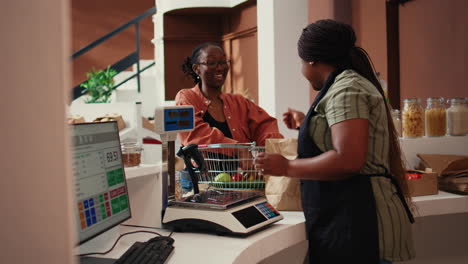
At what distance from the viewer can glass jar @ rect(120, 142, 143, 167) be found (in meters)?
1.88

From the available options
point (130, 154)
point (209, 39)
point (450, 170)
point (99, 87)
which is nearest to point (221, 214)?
point (130, 154)

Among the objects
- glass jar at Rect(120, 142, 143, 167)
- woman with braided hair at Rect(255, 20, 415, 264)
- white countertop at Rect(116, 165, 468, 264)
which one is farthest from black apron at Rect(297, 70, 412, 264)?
glass jar at Rect(120, 142, 143, 167)

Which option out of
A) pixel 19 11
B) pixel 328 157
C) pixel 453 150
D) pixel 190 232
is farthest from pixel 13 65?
pixel 453 150

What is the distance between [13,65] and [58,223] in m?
0.14

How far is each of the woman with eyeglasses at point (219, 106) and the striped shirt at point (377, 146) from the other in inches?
42.1

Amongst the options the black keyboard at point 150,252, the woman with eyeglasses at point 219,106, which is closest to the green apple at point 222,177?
the black keyboard at point 150,252

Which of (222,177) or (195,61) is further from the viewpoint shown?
(195,61)

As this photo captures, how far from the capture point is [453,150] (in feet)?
8.60

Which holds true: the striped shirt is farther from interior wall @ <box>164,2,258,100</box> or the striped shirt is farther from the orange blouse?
interior wall @ <box>164,2,258,100</box>

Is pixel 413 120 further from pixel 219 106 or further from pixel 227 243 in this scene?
pixel 227 243

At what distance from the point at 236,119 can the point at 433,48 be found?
1.64m

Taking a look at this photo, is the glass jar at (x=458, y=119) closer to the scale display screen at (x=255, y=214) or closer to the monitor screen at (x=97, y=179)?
the scale display screen at (x=255, y=214)

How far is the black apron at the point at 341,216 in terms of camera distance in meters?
1.58

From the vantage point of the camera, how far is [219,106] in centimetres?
277
